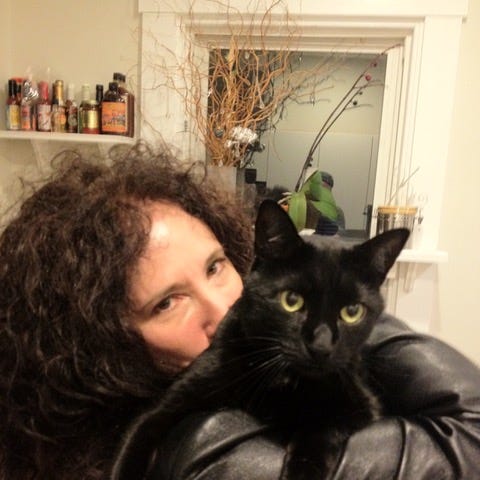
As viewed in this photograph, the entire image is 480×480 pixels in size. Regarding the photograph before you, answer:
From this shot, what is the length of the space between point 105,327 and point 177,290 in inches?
4.9

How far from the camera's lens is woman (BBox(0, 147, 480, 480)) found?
714 mm

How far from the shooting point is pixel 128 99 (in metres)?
2.05

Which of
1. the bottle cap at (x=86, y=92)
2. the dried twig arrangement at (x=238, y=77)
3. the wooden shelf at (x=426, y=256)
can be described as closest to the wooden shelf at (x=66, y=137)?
the bottle cap at (x=86, y=92)

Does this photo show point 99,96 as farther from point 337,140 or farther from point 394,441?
point 394,441

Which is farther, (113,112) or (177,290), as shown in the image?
(113,112)

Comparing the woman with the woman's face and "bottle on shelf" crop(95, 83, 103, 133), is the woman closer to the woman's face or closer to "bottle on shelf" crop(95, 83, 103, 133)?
the woman's face

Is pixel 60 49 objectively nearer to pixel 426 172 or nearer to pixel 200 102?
pixel 200 102

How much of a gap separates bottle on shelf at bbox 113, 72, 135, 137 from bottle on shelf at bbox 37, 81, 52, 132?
1.00 ft

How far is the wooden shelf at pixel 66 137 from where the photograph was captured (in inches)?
79.4

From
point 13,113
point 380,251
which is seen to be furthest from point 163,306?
point 13,113

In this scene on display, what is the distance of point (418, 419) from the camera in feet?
2.00

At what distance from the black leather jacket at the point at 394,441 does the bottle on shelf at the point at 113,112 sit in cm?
164

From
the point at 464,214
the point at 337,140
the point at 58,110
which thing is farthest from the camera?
the point at 337,140

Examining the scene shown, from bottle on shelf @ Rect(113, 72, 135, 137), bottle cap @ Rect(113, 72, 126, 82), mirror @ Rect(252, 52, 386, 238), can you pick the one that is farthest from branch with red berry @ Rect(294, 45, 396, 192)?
bottle cap @ Rect(113, 72, 126, 82)
